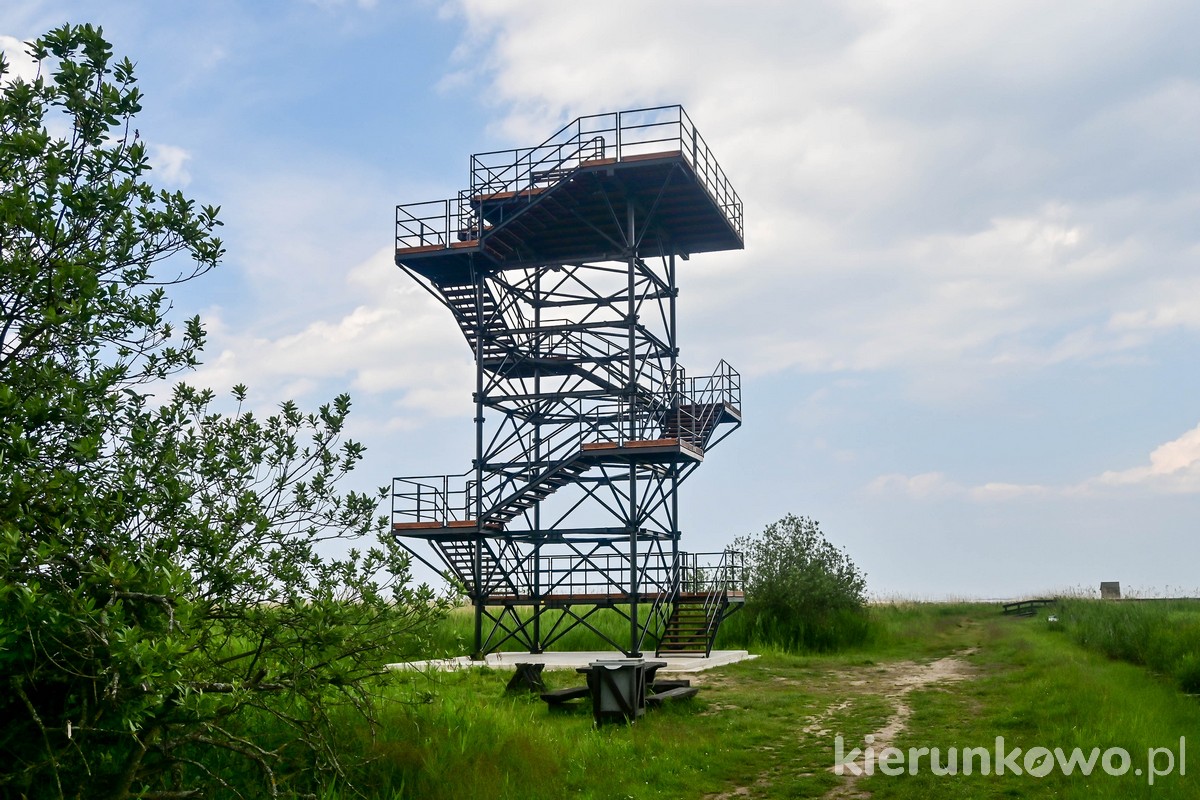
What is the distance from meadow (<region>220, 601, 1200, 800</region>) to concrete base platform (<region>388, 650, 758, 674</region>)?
43.7 inches

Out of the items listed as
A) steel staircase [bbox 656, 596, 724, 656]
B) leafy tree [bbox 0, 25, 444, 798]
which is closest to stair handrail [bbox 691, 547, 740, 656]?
steel staircase [bbox 656, 596, 724, 656]

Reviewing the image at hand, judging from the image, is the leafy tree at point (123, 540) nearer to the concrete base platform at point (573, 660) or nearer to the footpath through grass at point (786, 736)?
the footpath through grass at point (786, 736)

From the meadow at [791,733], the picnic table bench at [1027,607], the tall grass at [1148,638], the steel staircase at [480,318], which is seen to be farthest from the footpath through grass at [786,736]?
the picnic table bench at [1027,607]

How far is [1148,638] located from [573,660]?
13.5m

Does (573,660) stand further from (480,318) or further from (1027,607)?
(1027,607)

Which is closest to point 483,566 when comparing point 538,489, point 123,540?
point 538,489

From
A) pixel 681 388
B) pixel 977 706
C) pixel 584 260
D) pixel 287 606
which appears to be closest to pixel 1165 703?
pixel 977 706

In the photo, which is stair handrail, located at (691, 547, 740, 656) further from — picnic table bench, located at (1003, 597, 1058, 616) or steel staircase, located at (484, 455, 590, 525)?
picnic table bench, located at (1003, 597, 1058, 616)

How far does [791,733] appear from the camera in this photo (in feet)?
57.5

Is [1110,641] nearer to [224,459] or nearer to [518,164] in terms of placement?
[518,164]

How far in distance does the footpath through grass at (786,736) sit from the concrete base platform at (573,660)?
1752mm

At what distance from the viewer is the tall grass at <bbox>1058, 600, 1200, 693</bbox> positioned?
2064cm

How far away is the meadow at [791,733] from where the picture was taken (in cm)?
1283

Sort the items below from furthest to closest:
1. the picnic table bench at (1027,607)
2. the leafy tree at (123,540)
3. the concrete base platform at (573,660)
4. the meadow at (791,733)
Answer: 1. the picnic table bench at (1027,607)
2. the concrete base platform at (573,660)
3. the meadow at (791,733)
4. the leafy tree at (123,540)
